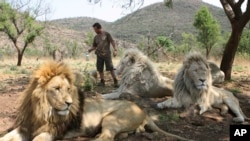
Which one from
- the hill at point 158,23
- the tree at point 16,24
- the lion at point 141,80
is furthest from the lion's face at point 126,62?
the hill at point 158,23

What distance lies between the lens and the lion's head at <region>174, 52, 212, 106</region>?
23.4ft

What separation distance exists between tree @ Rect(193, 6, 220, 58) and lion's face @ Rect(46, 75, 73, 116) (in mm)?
38913

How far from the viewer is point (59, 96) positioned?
16.6 ft

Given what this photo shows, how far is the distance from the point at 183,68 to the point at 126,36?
71432mm

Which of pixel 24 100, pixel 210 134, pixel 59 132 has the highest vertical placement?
pixel 24 100

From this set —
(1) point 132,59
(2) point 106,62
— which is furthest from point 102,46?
(1) point 132,59

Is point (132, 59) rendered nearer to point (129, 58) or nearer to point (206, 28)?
point (129, 58)

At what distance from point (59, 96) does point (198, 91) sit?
2930 mm

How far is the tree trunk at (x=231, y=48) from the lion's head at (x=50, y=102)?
7.15 meters

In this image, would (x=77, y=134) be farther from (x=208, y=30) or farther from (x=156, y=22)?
(x=156, y=22)

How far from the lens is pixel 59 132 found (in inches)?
209

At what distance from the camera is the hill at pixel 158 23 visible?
254 feet

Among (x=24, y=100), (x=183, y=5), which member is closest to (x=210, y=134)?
(x=24, y=100)

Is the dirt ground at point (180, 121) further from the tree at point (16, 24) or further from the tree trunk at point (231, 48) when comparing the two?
the tree at point (16, 24)
